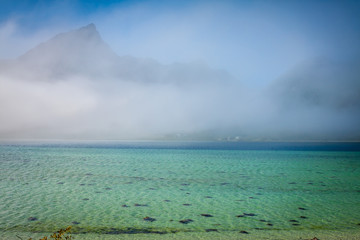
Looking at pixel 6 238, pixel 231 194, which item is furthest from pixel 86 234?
pixel 231 194

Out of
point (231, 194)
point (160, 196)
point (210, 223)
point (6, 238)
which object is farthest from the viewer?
point (231, 194)

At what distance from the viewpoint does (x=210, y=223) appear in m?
14.2

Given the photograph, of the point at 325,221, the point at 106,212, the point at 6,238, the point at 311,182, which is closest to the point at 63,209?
the point at 106,212

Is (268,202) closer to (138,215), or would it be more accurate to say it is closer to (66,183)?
(138,215)

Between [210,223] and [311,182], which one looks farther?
[311,182]

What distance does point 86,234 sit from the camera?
12.2 meters

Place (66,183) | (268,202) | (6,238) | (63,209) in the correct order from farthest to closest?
1. (66,183)
2. (268,202)
3. (63,209)
4. (6,238)

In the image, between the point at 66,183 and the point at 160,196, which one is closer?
the point at 160,196

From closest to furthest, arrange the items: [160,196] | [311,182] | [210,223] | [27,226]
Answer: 1. [27,226]
2. [210,223]
3. [160,196]
4. [311,182]

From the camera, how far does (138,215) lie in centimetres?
1535

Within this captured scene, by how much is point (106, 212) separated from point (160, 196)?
580 centimetres

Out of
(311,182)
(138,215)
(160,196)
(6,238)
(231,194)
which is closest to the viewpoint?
(6,238)

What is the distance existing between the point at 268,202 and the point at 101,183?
1751 cm

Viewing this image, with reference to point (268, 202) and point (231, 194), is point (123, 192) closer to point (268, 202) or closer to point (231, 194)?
point (231, 194)
